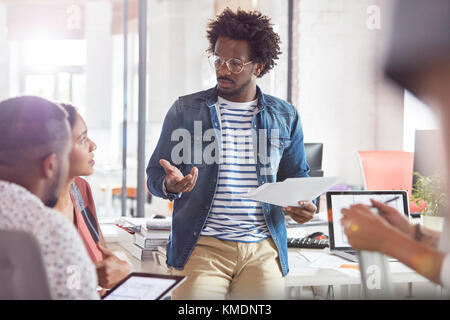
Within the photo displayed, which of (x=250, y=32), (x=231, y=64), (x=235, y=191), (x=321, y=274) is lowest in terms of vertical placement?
(x=321, y=274)

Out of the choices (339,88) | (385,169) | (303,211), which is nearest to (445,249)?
(303,211)

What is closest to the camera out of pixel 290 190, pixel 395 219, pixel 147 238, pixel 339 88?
pixel 395 219

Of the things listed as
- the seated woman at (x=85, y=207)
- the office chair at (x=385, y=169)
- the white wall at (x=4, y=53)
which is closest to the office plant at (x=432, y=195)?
the seated woman at (x=85, y=207)

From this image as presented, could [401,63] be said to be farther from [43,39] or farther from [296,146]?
[43,39]

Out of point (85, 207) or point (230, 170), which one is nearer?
point (85, 207)

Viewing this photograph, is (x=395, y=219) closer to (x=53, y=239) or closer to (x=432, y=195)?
(x=53, y=239)

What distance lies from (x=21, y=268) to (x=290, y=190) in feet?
2.73

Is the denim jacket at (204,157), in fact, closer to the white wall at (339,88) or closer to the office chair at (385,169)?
the office chair at (385,169)

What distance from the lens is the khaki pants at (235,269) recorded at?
1.51 metres

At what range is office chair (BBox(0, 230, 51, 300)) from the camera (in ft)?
2.43

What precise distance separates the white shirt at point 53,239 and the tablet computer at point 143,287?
0.17 metres

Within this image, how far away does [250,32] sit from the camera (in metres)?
1.70
